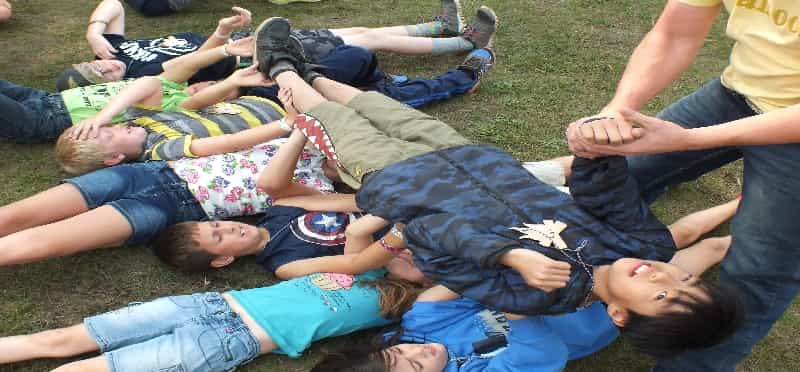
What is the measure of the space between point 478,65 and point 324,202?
1.63m

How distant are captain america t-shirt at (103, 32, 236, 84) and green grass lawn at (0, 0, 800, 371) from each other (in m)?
0.57

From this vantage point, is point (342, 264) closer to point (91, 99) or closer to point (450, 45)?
point (91, 99)

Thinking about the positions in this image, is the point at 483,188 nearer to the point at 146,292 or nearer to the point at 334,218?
the point at 334,218

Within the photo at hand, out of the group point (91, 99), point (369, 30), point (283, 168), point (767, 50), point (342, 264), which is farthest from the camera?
point (369, 30)

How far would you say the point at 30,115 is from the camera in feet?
12.2

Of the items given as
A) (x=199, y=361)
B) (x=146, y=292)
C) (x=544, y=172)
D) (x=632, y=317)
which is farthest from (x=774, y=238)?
(x=146, y=292)

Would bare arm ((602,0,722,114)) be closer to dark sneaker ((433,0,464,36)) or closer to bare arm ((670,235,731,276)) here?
bare arm ((670,235,731,276))

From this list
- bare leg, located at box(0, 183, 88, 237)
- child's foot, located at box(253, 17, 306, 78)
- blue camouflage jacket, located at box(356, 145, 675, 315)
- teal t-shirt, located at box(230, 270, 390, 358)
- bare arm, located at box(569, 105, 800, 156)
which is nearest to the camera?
bare arm, located at box(569, 105, 800, 156)

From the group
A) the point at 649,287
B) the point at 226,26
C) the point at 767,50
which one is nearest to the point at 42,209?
the point at 226,26

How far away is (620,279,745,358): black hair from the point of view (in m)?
2.10

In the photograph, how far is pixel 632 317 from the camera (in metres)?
2.25

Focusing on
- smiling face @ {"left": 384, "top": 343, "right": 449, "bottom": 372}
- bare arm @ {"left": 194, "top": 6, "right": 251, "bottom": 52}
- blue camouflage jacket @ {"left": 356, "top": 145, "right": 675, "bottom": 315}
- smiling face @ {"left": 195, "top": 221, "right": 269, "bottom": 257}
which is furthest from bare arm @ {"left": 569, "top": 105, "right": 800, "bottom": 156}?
bare arm @ {"left": 194, "top": 6, "right": 251, "bottom": 52}

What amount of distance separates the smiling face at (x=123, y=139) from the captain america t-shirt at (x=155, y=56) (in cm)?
71

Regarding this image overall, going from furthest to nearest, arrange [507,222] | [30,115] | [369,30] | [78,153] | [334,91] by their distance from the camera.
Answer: [369,30]
[30,115]
[334,91]
[78,153]
[507,222]
